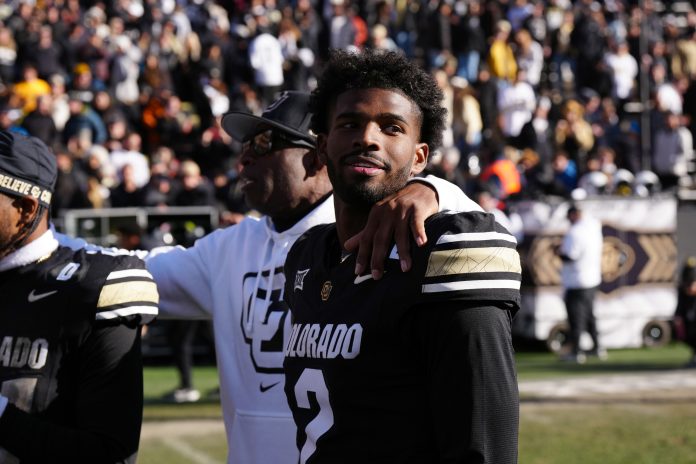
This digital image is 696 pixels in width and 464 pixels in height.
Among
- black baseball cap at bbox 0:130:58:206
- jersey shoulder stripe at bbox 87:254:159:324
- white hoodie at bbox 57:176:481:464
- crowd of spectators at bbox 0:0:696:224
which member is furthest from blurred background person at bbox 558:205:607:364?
black baseball cap at bbox 0:130:58:206

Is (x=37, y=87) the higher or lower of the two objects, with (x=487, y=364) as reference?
higher

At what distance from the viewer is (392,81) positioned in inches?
107

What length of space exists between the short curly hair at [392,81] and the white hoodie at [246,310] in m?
0.94

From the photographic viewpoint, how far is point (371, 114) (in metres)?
2.66

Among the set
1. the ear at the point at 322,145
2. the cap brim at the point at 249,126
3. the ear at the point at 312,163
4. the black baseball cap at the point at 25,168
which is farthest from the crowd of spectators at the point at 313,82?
the ear at the point at 322,145

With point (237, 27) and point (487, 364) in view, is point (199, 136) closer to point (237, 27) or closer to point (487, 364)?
point (237, 27)

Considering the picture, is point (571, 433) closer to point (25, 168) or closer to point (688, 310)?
point (688, 310)

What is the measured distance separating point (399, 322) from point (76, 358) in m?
1.08

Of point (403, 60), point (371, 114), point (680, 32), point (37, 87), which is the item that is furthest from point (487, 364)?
point (680, 32)

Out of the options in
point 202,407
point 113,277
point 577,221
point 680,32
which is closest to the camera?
point 113,277

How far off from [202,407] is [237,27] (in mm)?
11094

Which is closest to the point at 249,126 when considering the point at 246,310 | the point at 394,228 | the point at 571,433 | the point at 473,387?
the point at 246,310

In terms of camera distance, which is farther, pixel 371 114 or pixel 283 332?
pixel 283 332

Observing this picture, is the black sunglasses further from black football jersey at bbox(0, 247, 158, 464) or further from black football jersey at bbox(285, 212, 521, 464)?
black football jersey at bbox(285, 212, 521, 464)
